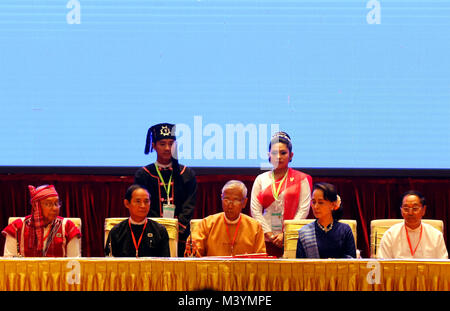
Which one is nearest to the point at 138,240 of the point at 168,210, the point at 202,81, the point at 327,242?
the point at 168,210

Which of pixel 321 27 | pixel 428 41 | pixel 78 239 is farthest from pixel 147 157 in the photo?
pixel 428 41

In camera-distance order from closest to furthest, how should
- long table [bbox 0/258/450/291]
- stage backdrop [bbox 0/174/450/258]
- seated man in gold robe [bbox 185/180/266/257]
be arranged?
long table [bbox 0/258/450/291]
seated man in gold robe [bbox 185/180/266/257]
stage backdrop [bbox 0/174/450/258]

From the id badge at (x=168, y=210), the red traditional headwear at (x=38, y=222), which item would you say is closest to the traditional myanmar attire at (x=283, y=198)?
the id badge at (x=168, y=210)

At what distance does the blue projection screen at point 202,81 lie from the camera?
4.77m

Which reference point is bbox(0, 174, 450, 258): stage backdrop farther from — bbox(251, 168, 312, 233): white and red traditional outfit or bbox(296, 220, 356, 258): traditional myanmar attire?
bbox(296, 220, 356, 258): traditional myanmar attire

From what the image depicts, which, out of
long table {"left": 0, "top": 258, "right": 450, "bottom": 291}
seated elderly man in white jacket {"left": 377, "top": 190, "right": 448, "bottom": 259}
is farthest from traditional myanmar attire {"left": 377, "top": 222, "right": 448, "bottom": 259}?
Result: long table {"left": 0, "top": 258, "right": 450, "bottom": 291}

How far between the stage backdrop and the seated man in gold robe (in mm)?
1342

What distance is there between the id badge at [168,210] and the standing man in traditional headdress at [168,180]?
0.09 metres

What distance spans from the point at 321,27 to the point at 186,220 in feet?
5.86

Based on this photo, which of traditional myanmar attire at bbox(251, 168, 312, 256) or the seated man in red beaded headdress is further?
traditional myanmar attire at bbox(251, 168, 312, 256)

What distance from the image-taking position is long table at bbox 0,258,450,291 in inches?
103

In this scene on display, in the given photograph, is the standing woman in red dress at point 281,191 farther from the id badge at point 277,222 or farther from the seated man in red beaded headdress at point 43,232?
the seated man in red beaded headdress at point 43,232

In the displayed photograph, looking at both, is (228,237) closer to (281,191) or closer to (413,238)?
(281,191)
